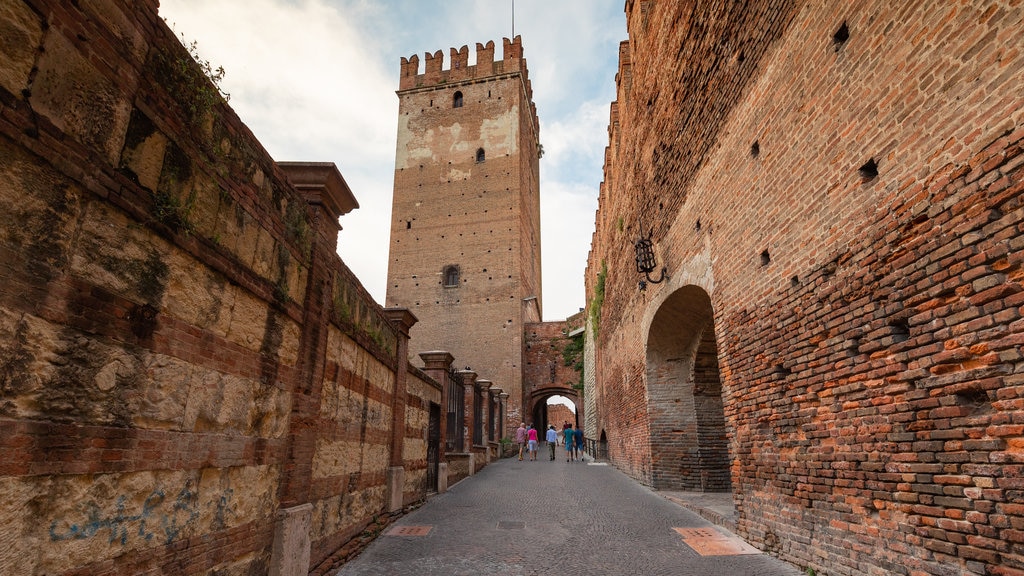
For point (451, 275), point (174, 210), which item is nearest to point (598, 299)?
point (451, 275)

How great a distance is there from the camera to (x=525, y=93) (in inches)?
1214

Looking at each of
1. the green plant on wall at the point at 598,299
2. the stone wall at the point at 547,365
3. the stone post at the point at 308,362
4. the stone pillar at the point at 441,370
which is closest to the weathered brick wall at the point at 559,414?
the stone wall at the point at 547,365

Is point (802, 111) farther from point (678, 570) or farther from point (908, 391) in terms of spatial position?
point (678, 570)

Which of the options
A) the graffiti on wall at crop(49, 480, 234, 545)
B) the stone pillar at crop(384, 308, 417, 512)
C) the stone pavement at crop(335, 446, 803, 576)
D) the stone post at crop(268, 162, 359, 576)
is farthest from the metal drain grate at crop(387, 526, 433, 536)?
the graffiti on wall at crop(49, 480, 234, 545)

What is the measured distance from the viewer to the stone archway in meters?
8.97

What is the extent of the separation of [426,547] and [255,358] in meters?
2.88

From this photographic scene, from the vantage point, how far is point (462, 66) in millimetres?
30406

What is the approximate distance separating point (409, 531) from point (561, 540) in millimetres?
1811

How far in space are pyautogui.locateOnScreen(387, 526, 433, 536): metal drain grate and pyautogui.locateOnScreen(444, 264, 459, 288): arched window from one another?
813 inches

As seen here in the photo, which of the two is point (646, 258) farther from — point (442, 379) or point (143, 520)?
point (143, 520)

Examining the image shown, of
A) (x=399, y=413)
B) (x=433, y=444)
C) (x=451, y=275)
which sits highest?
(x=451, y=275)

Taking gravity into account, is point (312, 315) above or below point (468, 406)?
above

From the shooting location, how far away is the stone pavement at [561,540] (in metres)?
4.49

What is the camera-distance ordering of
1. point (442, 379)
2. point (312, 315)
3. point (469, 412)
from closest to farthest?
1. point (312, 315)
2. point (442, 379)
3. point (469, 412)
